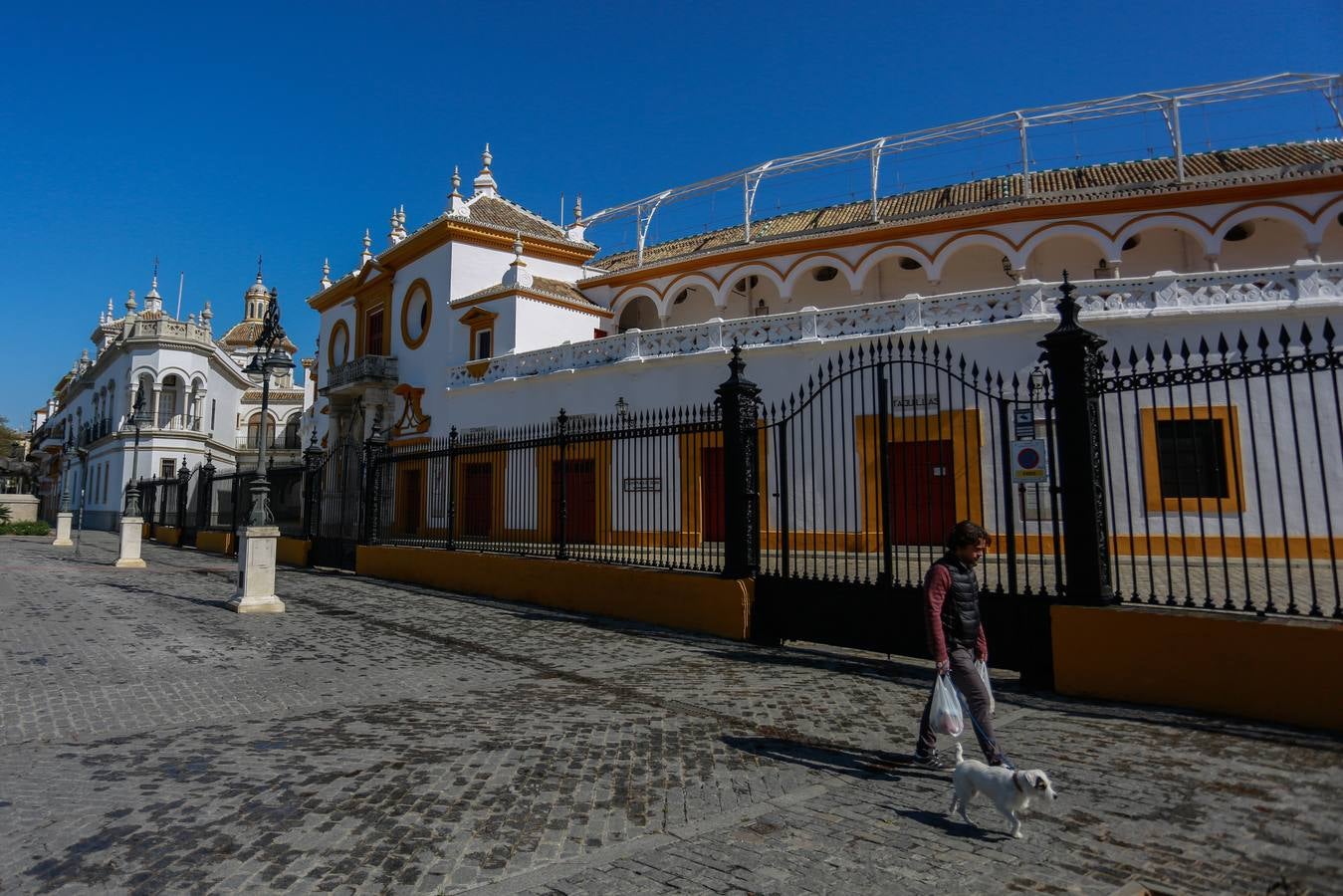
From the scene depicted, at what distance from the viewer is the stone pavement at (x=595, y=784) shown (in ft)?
10.4

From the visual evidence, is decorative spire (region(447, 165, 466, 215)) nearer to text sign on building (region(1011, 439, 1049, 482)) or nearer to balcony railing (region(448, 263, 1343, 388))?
balcony railing (region(448, 263, 1343, 388))

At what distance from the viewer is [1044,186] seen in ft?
75.3

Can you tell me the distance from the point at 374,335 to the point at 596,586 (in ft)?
75.4

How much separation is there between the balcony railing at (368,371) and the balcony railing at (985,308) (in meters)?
10.2

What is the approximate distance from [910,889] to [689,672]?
407 cm

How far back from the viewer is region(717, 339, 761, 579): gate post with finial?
8.61m

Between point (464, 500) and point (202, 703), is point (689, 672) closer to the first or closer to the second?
point (202, 703)

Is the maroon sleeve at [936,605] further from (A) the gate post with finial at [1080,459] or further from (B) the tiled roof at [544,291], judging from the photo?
(B) the tiled roof at [544,291]

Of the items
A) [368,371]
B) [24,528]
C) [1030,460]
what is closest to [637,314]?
[368,371]

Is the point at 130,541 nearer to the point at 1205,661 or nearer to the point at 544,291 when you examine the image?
the point at 544,291

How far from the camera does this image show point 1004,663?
21.3 feet

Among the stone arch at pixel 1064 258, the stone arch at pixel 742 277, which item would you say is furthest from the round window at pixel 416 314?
the stone arch at pixel 1064 258

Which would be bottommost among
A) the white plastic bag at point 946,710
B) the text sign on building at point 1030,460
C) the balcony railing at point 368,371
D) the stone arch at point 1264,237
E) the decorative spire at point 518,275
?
the white plastic bag at point 946,710

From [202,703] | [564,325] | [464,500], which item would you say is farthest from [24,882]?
[564,325]
